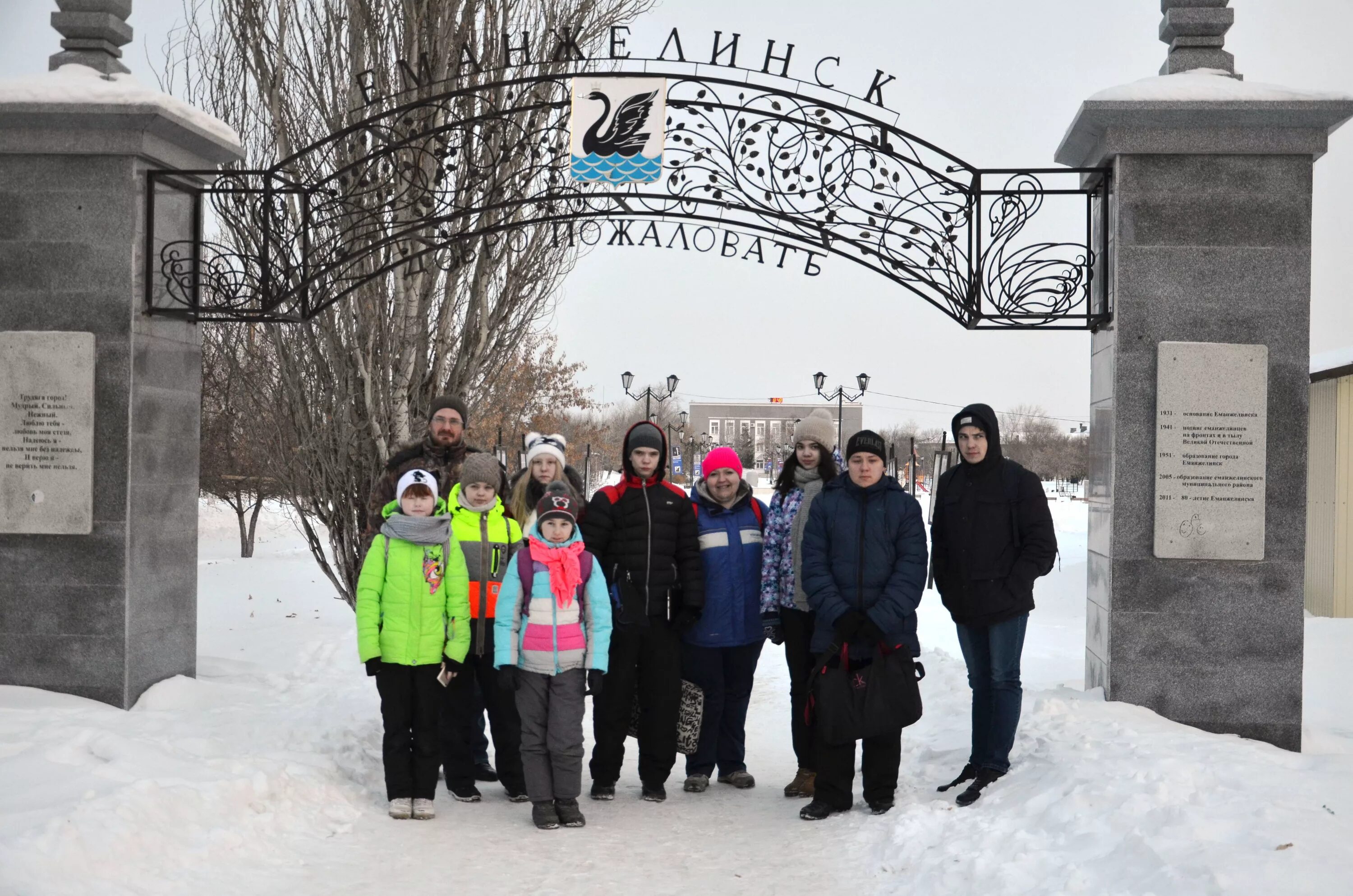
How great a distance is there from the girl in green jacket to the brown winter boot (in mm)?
1717

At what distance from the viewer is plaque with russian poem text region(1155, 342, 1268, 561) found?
591cm

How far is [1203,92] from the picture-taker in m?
5.98

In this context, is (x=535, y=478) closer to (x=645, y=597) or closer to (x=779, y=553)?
(x=645, y=597)

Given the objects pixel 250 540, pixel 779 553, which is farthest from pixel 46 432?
pixel 250 540

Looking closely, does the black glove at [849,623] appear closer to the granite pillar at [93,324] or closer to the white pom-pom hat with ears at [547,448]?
the white pom-pom hat with ears at [547,448]

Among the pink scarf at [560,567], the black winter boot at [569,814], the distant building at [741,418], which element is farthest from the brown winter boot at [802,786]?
the distant building at [741,418]

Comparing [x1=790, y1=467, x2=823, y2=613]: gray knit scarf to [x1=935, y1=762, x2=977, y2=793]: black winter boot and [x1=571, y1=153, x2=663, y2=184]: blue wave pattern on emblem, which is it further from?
[x1=571, y1=153, x2=663, y2=184]: blue wave pattern on emblem

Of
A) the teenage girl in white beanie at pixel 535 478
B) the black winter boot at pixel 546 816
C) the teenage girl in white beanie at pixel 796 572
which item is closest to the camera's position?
the black winter boot at pixel 546 816

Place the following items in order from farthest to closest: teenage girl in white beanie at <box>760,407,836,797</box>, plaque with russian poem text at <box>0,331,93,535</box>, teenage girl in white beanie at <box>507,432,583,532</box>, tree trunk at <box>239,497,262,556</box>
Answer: tree trunk at <box>239,497,262,556</box> → plaque with russian poem text at <box>0,331,93,535</box> → teenage girl in white beanie at <box>507,432,583,532</box> → teenage girl in white beanie at <box>760,407,836,797</box>

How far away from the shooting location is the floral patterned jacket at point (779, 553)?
229 inches

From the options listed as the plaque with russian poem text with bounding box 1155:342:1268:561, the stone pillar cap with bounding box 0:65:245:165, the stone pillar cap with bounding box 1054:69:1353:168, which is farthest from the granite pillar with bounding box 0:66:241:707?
the plaque with russian poem text with bounding box 1155:342:1268:561

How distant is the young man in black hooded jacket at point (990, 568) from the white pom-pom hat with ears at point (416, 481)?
226cm

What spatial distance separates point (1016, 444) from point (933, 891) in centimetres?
6460

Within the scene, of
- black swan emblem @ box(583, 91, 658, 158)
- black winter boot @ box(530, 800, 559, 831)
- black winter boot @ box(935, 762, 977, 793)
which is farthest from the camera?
black swan emblem @ box(583, 91, 658, 158)
